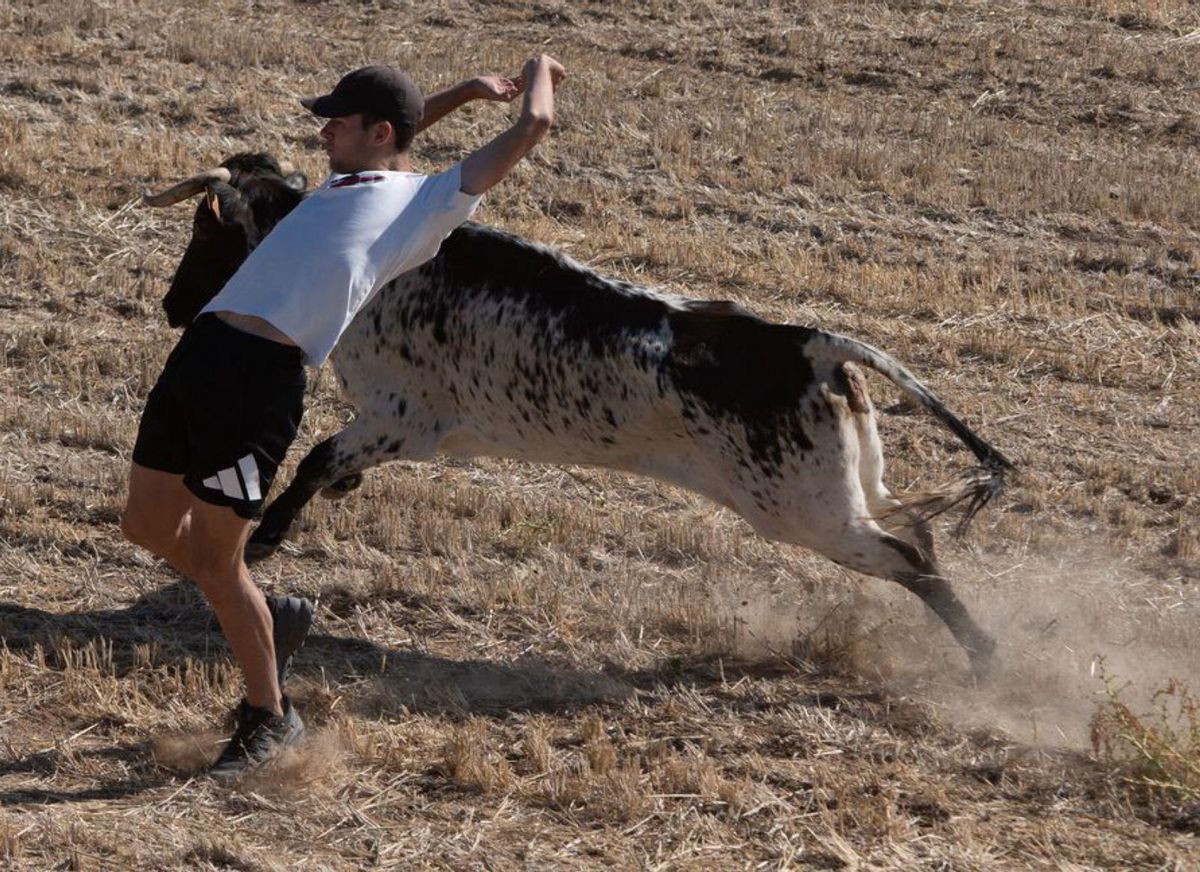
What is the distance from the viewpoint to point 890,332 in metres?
9.95

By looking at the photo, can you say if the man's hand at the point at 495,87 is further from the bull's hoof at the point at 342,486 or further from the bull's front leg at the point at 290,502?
the bull's hoof at the point at 342,486

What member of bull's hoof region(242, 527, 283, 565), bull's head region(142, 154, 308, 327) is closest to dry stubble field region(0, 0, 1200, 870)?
bull's hoof region(242, 527, 283, 565)

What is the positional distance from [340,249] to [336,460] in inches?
83.4

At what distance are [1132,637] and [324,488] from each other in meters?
3.04

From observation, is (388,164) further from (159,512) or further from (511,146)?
(159,512)

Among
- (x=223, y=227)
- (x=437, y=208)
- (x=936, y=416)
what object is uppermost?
(x=437, y=208)

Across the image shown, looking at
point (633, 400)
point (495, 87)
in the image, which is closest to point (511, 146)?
point (495, 87)

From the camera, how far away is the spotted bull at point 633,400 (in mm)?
5824

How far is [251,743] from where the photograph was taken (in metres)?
5.01

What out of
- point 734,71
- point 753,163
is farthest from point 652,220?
point 734,71

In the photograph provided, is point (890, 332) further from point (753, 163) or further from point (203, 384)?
point (203, 384)

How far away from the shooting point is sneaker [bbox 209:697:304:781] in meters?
5.00

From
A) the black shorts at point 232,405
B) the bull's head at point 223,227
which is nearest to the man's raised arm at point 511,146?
the black shorts at point 232,405

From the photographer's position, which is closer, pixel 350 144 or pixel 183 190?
pixel 350 144
